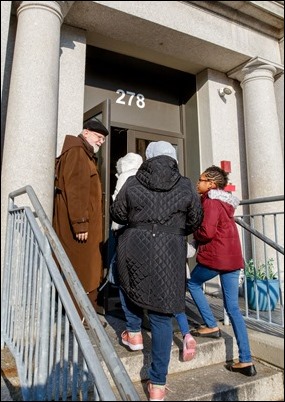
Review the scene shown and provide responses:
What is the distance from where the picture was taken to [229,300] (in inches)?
93.4

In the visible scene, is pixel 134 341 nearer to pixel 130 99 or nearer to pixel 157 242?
pixel 157 242

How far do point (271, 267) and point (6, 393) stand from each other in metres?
2.99

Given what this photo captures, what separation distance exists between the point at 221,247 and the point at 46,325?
1.34 m

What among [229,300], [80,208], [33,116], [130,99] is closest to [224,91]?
[130,99]

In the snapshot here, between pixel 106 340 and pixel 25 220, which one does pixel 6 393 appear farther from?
pixel 25 220

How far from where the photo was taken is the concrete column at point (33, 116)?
2.57 meters

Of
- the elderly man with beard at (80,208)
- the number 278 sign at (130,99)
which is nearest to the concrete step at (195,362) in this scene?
the elderly man with beard at (80,208)

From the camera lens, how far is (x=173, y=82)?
17.0 ft

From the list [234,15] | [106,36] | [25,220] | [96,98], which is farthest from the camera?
[96,98]

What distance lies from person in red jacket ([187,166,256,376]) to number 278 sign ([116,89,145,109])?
2.50 m

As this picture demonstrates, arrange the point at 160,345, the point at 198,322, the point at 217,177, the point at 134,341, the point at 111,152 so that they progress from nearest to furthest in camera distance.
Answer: the point at 160,345
the point at 134,341
the point at 217,177
the point at 198,322
the point at 111,152

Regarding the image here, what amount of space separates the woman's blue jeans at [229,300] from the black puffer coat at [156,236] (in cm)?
63

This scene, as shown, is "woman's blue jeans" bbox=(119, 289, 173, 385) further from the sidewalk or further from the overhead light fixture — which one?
the overhead light fixture

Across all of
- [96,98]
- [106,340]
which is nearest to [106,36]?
[96,98]
